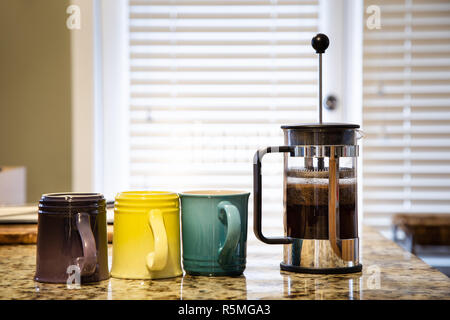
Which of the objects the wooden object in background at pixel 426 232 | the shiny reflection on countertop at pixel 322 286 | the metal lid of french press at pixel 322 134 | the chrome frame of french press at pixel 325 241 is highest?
the metal lid of french press at pixel 322 134

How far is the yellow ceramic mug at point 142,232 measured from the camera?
2.81 ft

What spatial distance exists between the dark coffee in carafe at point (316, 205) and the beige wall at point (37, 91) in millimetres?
1819

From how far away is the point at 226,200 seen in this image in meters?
0.87

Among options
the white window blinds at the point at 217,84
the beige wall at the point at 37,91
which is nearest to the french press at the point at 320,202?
the white window blinds at the point at 217,84

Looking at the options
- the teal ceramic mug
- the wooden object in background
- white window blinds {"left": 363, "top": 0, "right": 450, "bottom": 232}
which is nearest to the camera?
the teal ceramic mug

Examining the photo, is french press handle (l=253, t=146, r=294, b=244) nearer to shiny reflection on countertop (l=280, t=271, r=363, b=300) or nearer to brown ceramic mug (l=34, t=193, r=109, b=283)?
shiny reflection on countertop (l=280, t=271, r=363, b=300)

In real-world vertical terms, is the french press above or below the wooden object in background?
above

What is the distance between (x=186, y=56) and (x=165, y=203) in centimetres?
179

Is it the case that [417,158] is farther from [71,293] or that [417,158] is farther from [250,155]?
[71,293]

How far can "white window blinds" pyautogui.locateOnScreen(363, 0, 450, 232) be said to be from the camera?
2.49 metres

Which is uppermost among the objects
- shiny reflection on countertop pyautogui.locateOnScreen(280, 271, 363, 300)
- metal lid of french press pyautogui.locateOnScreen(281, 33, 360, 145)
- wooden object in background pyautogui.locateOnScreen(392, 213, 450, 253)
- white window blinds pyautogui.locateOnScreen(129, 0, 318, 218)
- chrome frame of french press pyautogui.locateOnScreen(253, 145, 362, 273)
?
white window blinds pyautogui.locateOnScreen(129, 0, 318, 218)

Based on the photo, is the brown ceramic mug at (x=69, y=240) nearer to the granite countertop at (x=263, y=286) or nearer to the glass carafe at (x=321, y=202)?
the granite countertop at (x=263, y=286)

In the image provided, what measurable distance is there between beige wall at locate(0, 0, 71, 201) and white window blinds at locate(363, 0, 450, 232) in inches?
51.8

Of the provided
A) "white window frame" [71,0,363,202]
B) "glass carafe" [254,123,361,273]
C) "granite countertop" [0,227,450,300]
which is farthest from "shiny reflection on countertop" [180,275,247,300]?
"white window frame" [71,0,363,202]
